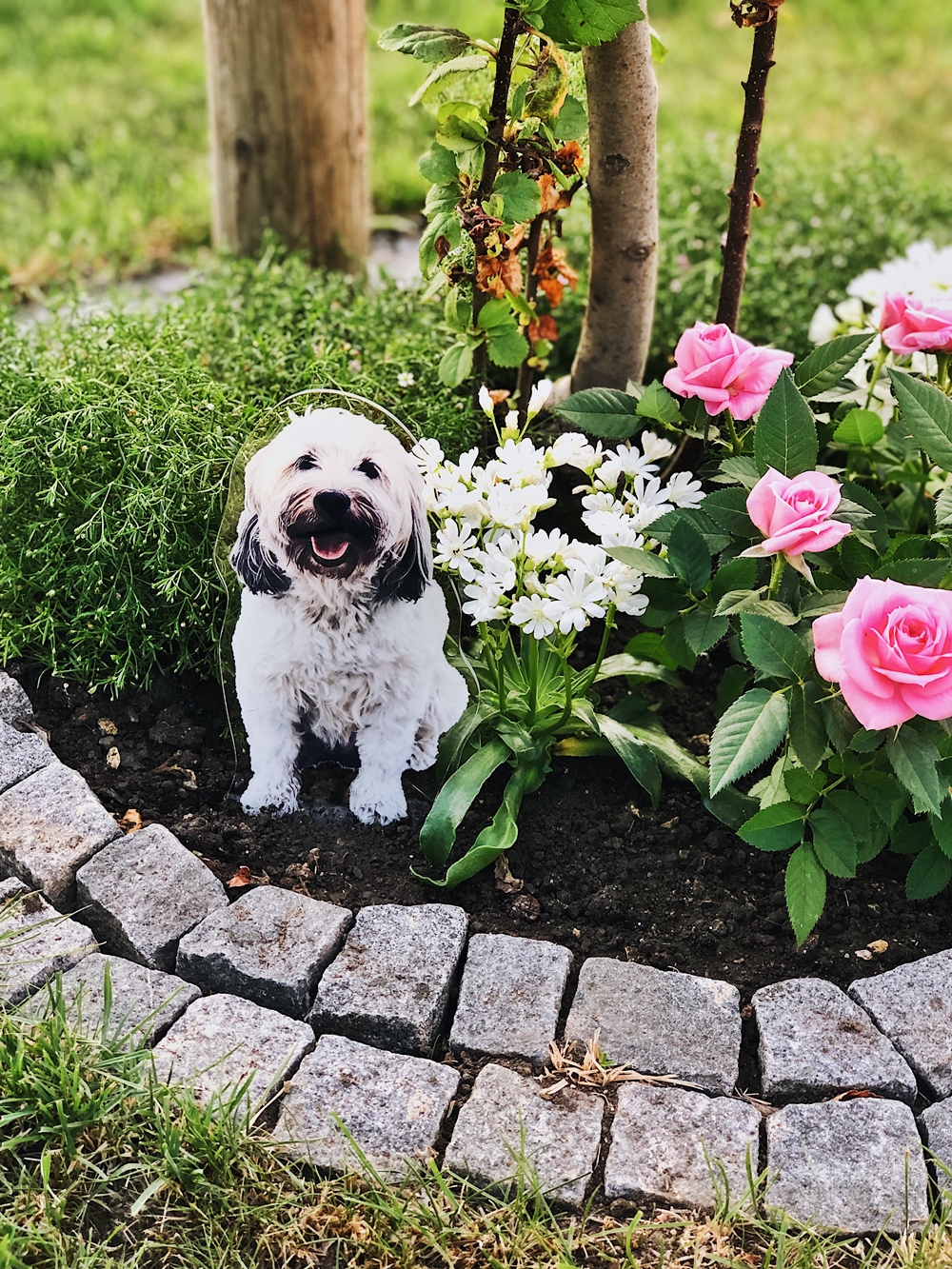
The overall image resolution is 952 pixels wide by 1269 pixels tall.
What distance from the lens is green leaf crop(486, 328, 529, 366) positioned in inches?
96.9

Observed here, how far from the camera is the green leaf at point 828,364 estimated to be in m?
2.24

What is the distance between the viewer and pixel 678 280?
346 cm

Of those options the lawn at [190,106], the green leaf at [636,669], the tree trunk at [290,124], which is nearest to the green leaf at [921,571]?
the green leaf at [636,669]

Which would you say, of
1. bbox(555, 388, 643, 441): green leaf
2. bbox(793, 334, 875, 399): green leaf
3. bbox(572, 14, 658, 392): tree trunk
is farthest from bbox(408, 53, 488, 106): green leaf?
bbox(793, 334, 875, 399): green leaf

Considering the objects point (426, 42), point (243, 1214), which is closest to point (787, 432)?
point (426, 42)

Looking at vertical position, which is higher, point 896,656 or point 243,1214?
point 896,656

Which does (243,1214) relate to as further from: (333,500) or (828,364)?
(828,364)

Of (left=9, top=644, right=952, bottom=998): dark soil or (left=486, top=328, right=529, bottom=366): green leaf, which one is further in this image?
(left=486, top=328, right=529, bottom=366): green leaf

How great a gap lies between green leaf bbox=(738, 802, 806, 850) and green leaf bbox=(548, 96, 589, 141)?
132cm

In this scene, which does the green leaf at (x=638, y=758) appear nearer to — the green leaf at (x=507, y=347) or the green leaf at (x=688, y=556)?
the green leaf at (x=688, y=556)

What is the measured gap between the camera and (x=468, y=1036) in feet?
6.14

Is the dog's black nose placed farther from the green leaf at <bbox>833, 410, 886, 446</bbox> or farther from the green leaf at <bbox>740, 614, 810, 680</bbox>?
the green leaf at <bbox>833, 410, 886, 446</bbox>

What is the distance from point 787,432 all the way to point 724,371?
0.65 feet

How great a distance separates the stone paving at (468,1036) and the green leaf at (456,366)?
1093 millimetres
